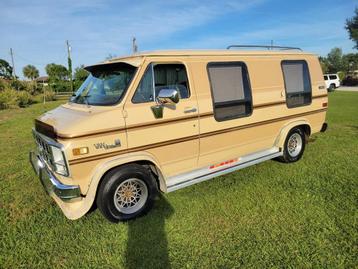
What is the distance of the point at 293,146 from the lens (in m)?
6.22

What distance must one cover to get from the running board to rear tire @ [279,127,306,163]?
1.07 feet

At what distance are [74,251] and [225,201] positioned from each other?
231 centimetres

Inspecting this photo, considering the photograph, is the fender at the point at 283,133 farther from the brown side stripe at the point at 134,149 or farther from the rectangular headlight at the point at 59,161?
the rectangular headlight at the point at 59,161

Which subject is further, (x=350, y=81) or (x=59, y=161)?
(x=350, y=81)

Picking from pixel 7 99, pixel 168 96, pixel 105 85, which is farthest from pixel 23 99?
pixel 168 96

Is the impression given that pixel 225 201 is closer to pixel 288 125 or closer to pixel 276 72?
pixel 288 125

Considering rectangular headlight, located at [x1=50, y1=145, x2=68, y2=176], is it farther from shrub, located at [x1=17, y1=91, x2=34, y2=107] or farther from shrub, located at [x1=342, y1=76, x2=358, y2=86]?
shrub, located at [x1=342, y1=76, x2=358, y2=86]

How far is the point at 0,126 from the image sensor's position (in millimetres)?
12047

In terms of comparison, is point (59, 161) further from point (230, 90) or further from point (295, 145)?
point (295, 145)

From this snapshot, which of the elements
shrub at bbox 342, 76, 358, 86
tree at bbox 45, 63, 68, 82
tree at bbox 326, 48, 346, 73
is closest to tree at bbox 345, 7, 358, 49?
shrub at bbox 342, 76, 358, 86

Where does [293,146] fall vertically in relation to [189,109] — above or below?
below

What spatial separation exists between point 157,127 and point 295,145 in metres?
3.73

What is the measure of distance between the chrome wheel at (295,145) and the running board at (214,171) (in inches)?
21.8

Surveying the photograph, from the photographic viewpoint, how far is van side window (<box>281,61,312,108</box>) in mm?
5770
